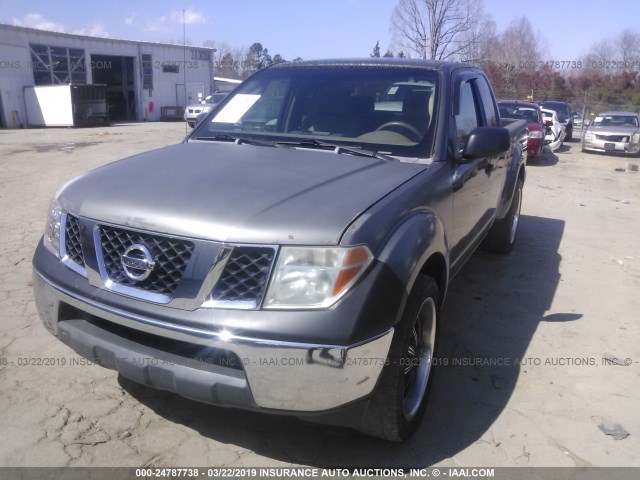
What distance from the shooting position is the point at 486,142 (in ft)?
10.8

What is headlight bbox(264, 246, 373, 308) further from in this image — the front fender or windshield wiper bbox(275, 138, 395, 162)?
windshield wiper bbox(275, 138, 395, 162)

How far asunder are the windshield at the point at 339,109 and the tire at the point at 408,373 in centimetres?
96

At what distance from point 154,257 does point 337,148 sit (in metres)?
1.39

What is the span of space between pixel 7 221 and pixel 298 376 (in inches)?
237

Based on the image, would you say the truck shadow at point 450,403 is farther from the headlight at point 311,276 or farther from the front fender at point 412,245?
the front fender at point 412,245

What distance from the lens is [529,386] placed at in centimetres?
338

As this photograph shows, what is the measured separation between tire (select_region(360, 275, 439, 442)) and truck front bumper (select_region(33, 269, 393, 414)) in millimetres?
162

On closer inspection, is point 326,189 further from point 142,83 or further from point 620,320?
point 142,83

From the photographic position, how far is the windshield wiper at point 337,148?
3.19 m

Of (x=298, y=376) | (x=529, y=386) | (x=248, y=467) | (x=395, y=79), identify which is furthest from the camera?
(x=395, y=79)

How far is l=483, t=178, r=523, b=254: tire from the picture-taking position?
230 inches

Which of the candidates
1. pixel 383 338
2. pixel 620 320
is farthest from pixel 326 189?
pixel 620 320

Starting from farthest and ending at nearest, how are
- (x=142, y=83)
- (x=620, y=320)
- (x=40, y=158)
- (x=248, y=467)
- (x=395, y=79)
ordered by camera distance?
(x=142, y=83), (x=40, y=158), (x=620, y=320), (x=395, y=79), (x=248, y=467)

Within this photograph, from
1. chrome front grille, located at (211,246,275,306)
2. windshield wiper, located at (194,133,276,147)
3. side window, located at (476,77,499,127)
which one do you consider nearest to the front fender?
chrome front grille, located at (211,246,275,306)
